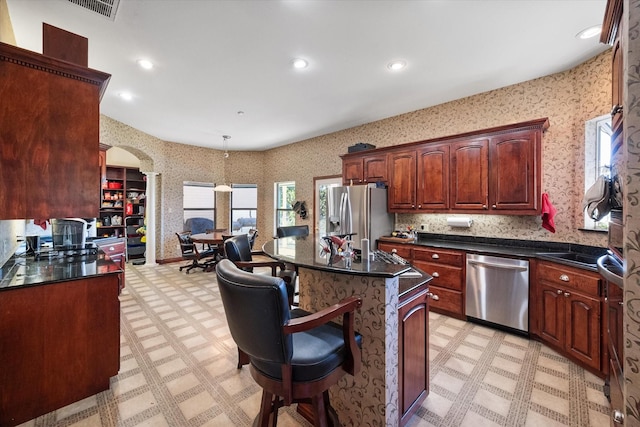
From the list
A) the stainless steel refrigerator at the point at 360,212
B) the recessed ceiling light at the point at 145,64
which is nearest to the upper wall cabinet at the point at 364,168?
the stainless steel refrigerator at the point at 360,212

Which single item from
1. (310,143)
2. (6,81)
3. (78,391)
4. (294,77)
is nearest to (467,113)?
(294,77)

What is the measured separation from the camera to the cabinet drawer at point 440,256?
327 centimetres

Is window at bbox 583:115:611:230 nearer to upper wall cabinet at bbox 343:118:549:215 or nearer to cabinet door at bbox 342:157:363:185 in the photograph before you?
upper wall cabinet at bbox 343:118:549:215

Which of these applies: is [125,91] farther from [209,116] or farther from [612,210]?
[612,210]

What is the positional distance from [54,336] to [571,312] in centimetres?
409

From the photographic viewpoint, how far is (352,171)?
4.75 metres

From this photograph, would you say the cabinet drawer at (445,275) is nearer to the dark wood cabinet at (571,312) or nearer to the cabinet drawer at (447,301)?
the cabinet drawer at (447,301)

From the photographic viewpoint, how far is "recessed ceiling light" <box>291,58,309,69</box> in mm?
2826

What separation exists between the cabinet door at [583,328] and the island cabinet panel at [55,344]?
380cm

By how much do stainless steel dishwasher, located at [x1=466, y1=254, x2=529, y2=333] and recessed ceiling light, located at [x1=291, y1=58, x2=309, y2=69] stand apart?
2.87 metres

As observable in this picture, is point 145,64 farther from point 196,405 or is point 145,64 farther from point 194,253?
point 194,253

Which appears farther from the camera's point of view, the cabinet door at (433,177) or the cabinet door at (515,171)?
the cabinet door at (433,177)

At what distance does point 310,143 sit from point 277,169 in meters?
1.38

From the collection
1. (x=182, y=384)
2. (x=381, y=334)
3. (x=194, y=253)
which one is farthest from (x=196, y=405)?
(x=194, y=253)
